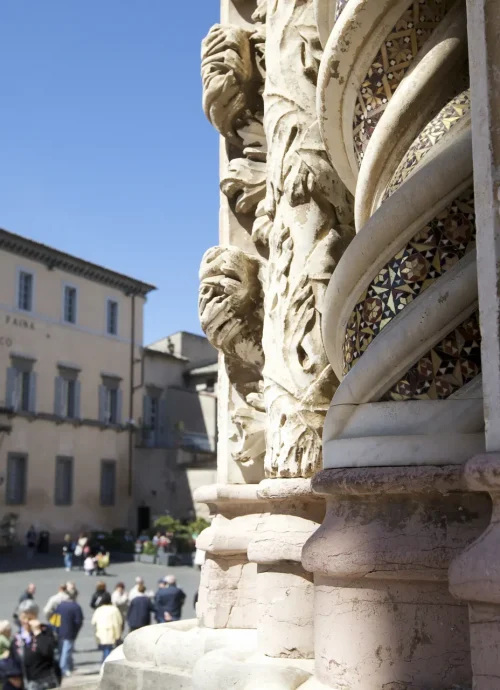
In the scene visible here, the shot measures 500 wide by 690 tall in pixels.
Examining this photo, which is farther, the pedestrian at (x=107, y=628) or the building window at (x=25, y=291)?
the building window at (x=25, y=291)

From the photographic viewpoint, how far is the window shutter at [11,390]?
34.4 metres

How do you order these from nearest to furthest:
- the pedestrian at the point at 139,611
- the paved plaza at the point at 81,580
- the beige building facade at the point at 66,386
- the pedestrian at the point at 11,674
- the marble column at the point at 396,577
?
1. the marble column at the point at 396,577
2. the pedestrian at the point at 11,674
3. the pedestrian at the point at 139,611
4. the paved plaza at the point at 81,580
5. the beige building facade at the point at 66,386

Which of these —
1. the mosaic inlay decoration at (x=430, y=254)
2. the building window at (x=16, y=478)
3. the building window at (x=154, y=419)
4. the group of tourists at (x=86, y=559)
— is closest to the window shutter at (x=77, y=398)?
the building window at (x=16, y=478)

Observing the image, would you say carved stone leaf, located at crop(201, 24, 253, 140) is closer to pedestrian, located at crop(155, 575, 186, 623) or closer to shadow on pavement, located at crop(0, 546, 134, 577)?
pedestrian, located at crop(155, 575, 186, 623)

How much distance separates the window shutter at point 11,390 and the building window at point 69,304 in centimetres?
368

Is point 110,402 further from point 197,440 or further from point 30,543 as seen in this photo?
point 30,543

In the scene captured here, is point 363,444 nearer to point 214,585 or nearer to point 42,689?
point 214,585

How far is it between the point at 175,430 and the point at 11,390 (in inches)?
352

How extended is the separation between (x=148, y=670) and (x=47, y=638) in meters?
5.46

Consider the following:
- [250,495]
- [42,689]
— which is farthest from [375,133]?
[42,689]

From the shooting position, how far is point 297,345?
329 cm

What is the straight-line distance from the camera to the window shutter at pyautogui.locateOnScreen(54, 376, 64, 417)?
36.6 m

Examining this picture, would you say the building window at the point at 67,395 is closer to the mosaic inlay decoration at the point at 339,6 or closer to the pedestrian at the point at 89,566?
the pedestrian at the point at 89,566

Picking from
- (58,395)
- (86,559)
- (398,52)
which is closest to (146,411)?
(58,395)
